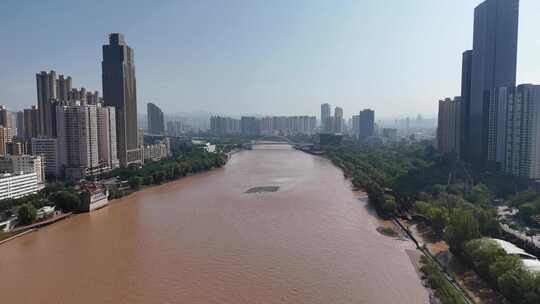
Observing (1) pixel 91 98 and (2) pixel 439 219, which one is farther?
(1) pixel 91 98

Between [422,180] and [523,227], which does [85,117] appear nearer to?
[422,180]

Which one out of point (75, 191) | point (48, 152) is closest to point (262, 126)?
point (48, 152)

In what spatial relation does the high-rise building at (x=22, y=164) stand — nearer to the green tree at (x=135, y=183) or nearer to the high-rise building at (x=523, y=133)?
the green tree at (x=135, y=183)

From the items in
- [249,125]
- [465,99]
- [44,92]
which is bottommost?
[249,125]

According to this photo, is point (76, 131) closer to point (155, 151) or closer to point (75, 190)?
point (75, 190)

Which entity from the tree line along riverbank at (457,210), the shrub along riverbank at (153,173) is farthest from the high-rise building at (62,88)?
the tree line along riverbank at (457,210)

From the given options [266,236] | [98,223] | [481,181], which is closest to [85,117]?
[98,223]
